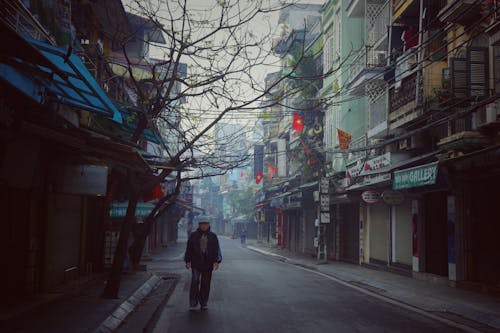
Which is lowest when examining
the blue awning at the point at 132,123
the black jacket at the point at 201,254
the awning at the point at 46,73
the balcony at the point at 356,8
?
the black jacket at the point at 201,254

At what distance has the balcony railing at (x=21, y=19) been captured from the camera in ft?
29.9

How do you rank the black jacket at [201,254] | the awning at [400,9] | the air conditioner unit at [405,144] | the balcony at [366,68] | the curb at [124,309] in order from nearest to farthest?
the curb at [124,309]
the black jacket at [201,254]
the awning at [400,9]
the air conditioner unit at [405,144]
the balcony at [366,68]

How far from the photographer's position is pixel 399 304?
12375mm

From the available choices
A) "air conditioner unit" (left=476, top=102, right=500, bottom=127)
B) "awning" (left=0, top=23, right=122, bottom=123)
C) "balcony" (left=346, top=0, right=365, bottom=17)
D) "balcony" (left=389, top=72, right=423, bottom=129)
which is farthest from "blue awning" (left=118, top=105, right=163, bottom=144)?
"balcony" (left=346, top=0, right=365, bottom=17)

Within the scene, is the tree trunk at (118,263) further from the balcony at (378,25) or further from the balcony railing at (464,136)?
the balcony at (378,25)

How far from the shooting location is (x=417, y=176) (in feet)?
54.7

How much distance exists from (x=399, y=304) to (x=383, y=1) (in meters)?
17.4

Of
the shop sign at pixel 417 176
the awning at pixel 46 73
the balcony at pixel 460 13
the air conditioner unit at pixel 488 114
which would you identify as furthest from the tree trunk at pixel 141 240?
the balcony at pixel 460 13

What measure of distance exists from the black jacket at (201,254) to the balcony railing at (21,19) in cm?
509

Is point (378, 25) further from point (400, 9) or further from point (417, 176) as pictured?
point (417, 176)

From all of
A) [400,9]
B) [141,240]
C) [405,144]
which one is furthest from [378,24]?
[141,240]

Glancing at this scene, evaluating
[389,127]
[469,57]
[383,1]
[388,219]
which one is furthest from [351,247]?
[469,57]

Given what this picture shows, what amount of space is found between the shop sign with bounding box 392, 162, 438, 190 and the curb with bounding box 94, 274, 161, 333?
333 inches

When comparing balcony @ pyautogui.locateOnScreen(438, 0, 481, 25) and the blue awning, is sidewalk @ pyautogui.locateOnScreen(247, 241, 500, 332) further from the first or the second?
balcony @ pyautogui.locateOnScreen(438, 0, 481, 25)
